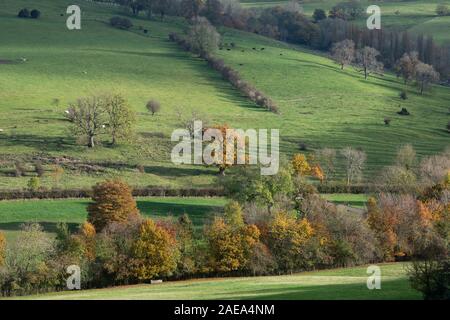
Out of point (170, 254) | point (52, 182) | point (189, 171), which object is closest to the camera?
point (170, 254)

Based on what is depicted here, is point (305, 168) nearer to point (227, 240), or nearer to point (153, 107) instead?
point (227, 240)

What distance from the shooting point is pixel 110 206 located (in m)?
65.3

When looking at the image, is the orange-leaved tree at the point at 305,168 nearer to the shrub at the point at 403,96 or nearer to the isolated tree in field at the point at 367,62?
the shrub at the point at 403,96

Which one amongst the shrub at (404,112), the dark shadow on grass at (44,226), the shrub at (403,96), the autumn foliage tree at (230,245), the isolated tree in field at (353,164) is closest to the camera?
the autumn foliage tree at (230,245)

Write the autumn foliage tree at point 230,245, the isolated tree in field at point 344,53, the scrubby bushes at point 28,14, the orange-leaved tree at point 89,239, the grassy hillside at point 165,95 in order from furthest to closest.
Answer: the scrubby bushes at point 28,14 < the isolated tree in field at point 344,53 < the grassy hillside at point 165,95 < the autumn foliage tree at point 230,245 < the orange-leaved tree at point 89,239

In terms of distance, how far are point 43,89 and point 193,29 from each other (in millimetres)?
34869

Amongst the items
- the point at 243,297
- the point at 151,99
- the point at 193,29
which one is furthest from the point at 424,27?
the point at 243,297

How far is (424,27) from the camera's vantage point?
194375 mm

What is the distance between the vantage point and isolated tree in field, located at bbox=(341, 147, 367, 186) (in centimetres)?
8812

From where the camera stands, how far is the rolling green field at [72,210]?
6750 cm

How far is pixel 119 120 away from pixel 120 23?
67125 mm

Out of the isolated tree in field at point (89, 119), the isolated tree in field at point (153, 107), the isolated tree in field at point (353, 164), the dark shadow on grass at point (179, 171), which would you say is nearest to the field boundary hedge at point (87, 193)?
the dark shadow on grass at point (179, 171)

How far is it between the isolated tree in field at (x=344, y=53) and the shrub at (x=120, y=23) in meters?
36.2
